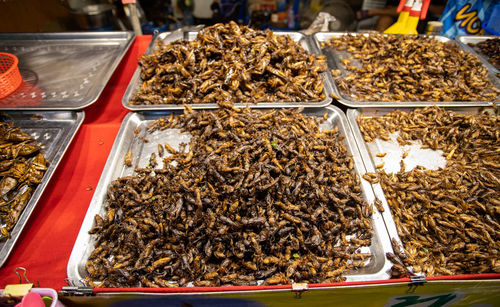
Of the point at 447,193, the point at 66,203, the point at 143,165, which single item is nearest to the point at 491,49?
the point at 447,193

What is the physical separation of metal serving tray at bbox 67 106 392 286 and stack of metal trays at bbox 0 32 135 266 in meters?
0.61

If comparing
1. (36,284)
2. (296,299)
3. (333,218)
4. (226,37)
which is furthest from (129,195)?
(226,37)

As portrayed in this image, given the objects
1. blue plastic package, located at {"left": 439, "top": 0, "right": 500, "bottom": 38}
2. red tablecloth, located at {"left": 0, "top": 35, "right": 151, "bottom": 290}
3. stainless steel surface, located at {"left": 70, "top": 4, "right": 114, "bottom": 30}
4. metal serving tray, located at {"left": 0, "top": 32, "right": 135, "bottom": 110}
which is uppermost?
blue plastic package, located at {"left": 439, "top": 0, "right": 500, "bottom": 38}

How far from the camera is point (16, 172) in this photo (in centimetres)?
277

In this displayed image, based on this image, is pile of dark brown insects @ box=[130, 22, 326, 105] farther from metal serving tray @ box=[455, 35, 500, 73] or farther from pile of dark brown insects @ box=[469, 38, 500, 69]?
pile of dark brown insects @ box=[469, 38, 500, 69]

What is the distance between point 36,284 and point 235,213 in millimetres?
1899

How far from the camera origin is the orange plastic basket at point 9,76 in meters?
3.64

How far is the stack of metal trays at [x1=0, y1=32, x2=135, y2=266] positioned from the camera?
3.22 metres

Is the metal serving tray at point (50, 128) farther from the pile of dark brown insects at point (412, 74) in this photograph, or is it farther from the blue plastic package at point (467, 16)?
the blue plastic package at point (467, 16)

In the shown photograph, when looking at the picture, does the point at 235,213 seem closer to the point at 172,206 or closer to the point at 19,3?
the point at 172,206

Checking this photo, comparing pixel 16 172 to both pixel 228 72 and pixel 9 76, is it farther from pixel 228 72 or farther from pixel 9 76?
pixel 228 72

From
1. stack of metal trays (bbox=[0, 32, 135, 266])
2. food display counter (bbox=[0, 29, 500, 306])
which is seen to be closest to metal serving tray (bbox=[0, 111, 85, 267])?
stack of metal trays (bbox=[0, 32, 135, 266])

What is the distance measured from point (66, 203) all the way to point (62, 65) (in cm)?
290

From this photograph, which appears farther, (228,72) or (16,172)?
(228,72)
